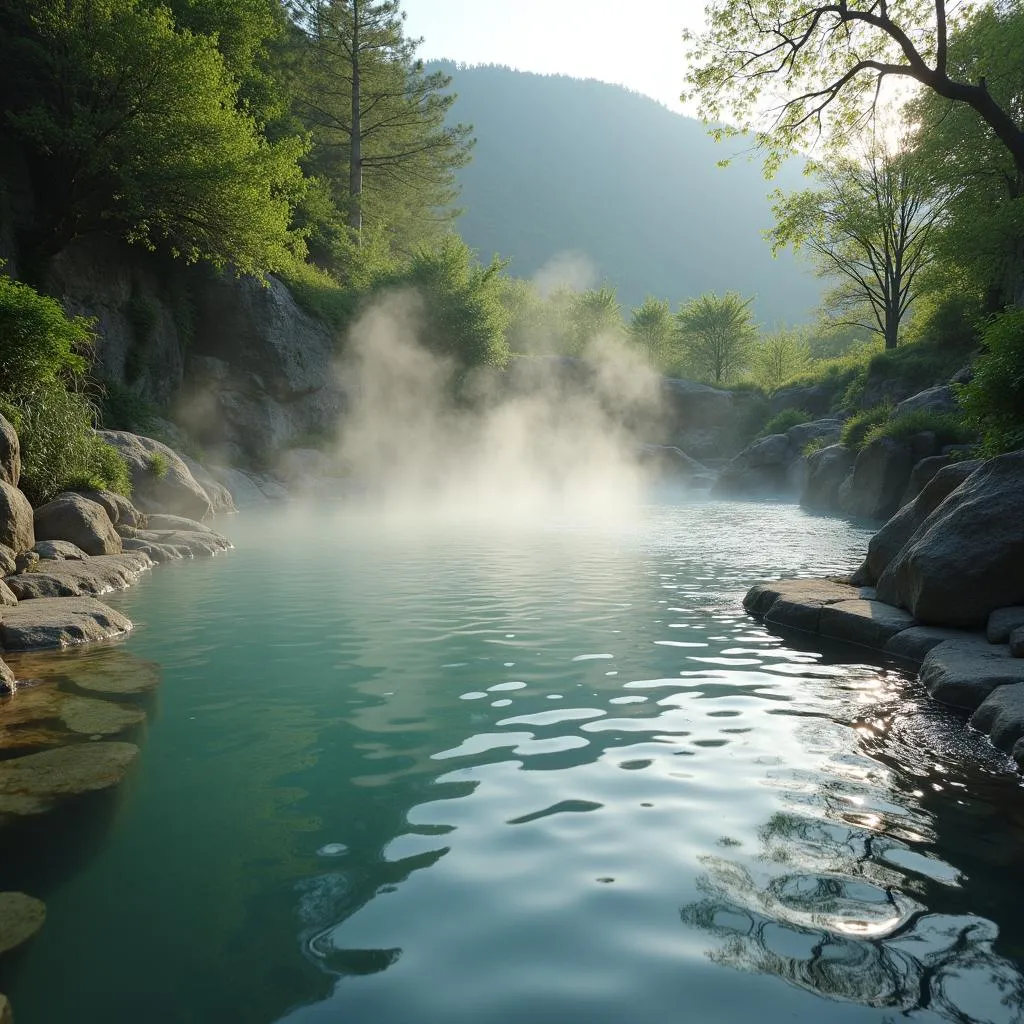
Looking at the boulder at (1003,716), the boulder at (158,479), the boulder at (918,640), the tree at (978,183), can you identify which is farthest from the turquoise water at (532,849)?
the tree at (978,183)

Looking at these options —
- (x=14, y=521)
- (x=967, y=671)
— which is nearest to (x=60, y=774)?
(x=967, y=671)

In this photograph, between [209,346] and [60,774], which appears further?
[209,346]

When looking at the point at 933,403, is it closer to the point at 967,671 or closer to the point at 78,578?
the point at 967,671

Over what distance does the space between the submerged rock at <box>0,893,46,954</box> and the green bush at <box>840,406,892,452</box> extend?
25.1 metres

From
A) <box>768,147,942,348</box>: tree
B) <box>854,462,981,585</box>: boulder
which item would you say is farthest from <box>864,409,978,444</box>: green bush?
<box>768,147,942,348</box>: tree

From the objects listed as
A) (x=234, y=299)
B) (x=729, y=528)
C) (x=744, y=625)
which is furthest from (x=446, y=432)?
(x=744, y=625)

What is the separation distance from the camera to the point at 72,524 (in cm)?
1103

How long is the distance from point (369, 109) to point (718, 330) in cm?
3203

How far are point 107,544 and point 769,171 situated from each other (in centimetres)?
1492

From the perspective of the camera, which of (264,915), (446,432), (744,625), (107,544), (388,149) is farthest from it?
(388,149)

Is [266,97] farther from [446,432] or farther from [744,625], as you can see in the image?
[744,625]

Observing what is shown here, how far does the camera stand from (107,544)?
11.4m

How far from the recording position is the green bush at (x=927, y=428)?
738 inches

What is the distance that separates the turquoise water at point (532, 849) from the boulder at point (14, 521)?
3715mm
